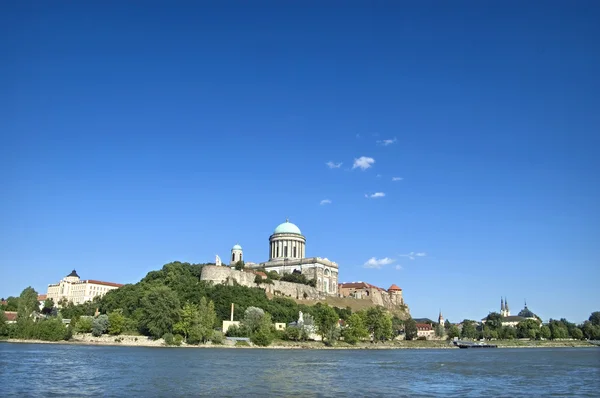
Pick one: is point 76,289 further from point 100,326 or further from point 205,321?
point 205,321

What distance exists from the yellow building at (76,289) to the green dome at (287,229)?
113 ft

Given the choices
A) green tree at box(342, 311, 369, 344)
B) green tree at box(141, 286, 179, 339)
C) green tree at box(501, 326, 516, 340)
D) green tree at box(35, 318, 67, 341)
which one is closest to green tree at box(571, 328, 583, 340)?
green tree at box(501, 326, 516, 340)

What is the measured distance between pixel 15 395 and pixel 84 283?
321 feet

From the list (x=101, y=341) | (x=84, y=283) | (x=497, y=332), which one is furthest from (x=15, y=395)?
(x=497, y=332)

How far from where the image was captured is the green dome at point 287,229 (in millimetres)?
116000

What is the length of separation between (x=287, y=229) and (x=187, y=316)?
182 ft

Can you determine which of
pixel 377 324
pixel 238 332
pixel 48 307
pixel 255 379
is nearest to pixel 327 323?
pixel 238 332

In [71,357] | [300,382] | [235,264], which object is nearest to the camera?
[300,382]

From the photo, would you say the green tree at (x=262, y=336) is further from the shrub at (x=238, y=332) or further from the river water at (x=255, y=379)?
the river water at (x=255, y=379)

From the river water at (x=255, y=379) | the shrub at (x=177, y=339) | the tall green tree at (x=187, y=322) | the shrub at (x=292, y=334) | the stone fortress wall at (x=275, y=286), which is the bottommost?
the river water at (x=255, y=379)

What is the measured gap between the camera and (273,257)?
380 feet

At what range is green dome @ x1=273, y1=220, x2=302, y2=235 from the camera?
116000 mm

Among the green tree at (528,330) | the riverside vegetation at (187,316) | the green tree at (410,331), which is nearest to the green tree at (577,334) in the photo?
the green tree at (528,330)

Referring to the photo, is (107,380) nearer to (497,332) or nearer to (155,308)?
(155,308)
